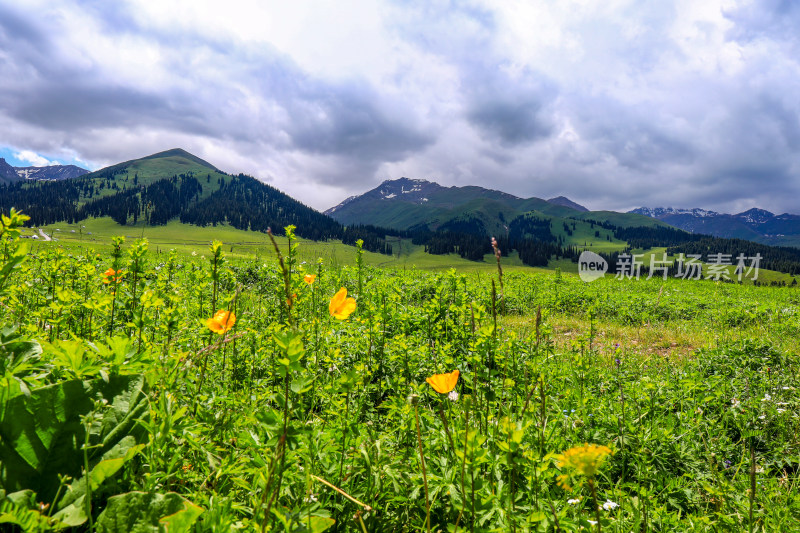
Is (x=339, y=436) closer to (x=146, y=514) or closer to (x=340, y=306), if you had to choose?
(x=340, y=306)

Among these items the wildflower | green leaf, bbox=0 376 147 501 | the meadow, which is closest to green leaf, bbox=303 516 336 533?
the meadow

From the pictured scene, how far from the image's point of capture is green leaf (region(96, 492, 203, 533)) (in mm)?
1347

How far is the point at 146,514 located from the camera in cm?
143

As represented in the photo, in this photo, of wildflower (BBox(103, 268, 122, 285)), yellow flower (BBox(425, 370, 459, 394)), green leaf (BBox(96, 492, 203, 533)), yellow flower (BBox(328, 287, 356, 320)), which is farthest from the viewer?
wildflower (BBox(103, 268, 122, 285))

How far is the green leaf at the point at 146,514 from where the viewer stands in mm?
1347

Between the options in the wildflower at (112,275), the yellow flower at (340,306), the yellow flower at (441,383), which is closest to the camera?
the yellow flower at (441,383)

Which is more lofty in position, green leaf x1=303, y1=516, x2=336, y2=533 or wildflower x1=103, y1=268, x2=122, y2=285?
wildflower x1=103, y1=268, x2=122, y2=285

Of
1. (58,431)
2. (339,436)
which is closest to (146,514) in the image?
(58,431)

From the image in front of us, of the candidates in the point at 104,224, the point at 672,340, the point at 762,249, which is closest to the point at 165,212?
the point at 104,224

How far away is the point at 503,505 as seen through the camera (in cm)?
217

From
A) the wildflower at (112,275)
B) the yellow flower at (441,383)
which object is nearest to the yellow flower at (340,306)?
the yellow flower at (441,383)

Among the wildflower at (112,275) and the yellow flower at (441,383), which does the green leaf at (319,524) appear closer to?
the yellow flower at (441,383)

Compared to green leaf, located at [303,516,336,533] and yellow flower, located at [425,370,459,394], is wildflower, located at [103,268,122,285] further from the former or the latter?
yellow flower, located at [425,370,459,394]

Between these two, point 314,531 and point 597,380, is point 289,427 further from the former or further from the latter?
point 597,380
